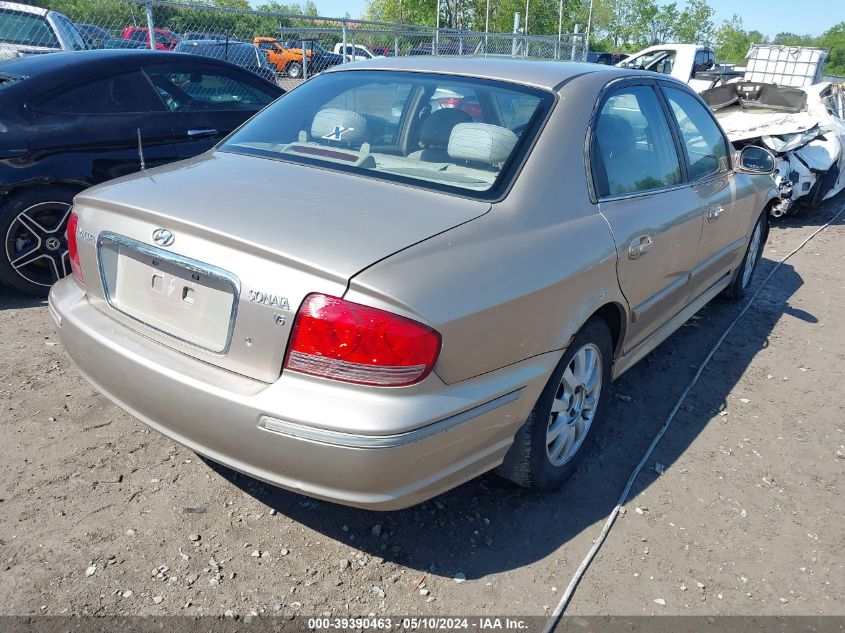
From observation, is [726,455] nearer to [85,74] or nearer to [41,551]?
[41,551]

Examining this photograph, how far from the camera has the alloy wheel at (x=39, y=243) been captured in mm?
4527

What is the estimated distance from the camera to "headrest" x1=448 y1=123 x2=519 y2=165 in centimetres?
270

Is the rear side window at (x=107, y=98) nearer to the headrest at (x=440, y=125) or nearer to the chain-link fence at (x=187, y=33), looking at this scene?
the headrest at (x=440, y=125)

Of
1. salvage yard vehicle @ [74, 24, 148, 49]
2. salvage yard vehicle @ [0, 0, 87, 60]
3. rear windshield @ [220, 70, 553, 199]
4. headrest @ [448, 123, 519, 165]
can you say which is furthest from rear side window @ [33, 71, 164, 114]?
salvage yard vehicle @ [0, 0, 87, 60]

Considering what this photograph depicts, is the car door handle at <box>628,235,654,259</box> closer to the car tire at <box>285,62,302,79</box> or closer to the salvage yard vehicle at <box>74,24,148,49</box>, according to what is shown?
the salvage yard vehicle at <box>74,24,148,49</box>

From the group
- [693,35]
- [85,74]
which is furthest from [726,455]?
[693,35]

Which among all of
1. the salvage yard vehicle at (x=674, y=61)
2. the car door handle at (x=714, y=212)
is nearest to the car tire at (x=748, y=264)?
the car door handle at (x=714, y=212)

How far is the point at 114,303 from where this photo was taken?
254 centimetres

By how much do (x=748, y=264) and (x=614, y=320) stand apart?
2.91m

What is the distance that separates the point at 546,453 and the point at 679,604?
69 cm

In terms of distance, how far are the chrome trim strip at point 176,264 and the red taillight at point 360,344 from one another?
0.75 feet

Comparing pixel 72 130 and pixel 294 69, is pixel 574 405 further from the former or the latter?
pixel 294 69

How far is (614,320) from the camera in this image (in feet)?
10.3

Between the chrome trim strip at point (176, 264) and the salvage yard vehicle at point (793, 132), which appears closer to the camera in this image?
the chrome trim strip at point (176, 264)
